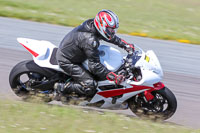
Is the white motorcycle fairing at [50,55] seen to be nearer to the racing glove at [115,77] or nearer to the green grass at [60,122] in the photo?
the racing glove at [115,77]

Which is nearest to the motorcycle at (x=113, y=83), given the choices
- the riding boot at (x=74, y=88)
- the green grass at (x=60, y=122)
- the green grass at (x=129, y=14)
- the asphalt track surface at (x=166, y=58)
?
A: the riding boot at (x=74, y=88)

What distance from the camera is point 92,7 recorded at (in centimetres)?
1608

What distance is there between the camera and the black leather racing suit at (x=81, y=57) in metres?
5.97

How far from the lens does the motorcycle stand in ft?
20.3

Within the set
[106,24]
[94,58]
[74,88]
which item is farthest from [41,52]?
[106,24]

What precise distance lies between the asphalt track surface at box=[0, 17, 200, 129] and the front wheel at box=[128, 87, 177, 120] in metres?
0.32

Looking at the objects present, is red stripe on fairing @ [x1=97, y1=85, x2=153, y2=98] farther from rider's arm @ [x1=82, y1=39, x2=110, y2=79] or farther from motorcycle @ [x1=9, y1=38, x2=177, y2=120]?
rider's arm @ [x1=82, y1=39, x2=110, y2=79]

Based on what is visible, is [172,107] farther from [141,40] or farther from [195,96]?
[141,40]

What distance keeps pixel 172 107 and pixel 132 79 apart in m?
0.79

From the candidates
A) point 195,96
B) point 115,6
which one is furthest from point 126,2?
point 195,96

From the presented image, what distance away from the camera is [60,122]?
5.19 meters

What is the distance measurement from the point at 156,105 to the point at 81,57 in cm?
148

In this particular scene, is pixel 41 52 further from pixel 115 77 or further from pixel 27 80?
pixel 115 77

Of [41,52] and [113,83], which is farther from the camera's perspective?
[41,52]
